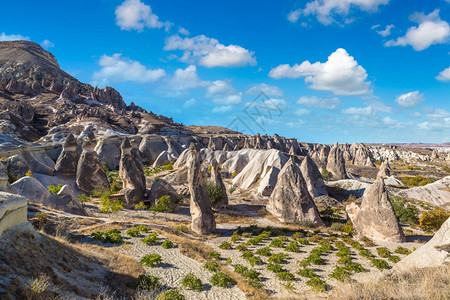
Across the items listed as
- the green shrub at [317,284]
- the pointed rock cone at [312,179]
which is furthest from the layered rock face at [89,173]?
the green shrub at [317,284]

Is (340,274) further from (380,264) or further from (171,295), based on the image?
(171,295)

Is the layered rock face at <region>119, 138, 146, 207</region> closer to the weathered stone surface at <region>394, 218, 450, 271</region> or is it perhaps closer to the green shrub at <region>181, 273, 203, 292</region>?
the green shrub at <region>181, 273, 203, 292</region>

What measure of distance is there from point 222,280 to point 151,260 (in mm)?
3640

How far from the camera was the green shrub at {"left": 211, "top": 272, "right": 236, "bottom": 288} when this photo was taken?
1172 centimetres

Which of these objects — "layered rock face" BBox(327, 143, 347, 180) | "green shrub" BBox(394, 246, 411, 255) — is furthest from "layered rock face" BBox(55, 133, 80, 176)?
"layered rock face" BBox(327, 143, 347, 180)

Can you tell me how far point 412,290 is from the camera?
283 inches

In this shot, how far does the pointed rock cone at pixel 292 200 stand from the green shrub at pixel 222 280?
1369cm

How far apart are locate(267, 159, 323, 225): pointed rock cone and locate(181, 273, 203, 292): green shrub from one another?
48.8ft

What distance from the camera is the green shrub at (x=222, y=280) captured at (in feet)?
38.4

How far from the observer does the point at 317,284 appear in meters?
12.1

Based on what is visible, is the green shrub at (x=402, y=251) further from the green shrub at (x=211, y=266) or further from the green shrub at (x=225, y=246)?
the green shrub at (x=211, y=266)

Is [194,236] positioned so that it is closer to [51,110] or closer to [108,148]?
[108,148]

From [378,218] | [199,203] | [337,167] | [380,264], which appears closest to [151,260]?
[199,203]

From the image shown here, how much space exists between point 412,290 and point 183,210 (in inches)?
936
